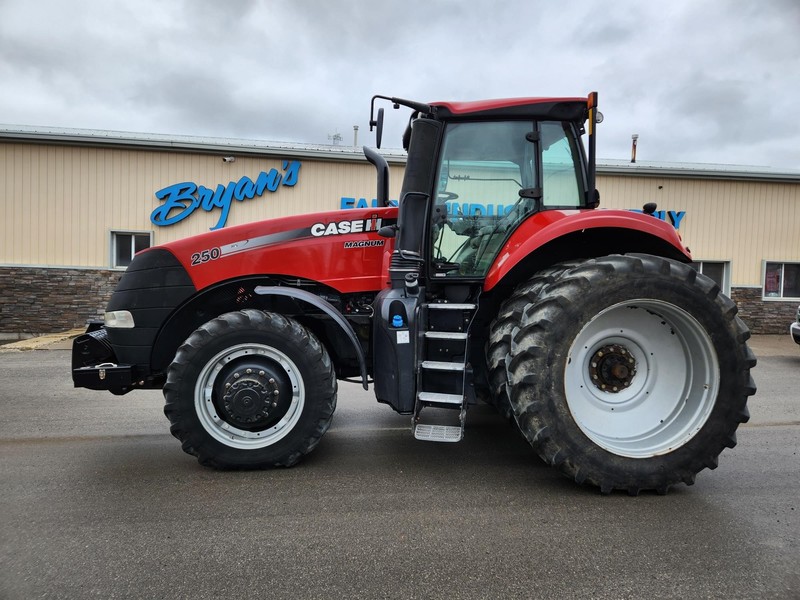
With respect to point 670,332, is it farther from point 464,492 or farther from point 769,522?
point 464,492

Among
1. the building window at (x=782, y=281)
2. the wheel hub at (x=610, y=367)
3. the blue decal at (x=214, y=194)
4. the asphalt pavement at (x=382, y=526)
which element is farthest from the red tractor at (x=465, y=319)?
the building window at (x=782, y=281)

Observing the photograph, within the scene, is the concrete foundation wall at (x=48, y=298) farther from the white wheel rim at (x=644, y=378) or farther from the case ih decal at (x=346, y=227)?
the white wheel rim at (x=644, y=378)

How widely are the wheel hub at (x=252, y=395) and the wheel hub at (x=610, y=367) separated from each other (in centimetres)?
203

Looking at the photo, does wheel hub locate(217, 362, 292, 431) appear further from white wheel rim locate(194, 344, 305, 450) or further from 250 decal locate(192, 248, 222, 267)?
250 decal locate(192, 248, 222, 267)

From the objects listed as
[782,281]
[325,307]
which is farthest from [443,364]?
[782,281]

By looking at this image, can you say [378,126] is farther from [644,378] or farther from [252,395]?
[644,378]

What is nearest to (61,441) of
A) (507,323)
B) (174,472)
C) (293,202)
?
(174,472)

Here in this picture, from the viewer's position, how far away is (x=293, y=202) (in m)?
12.0

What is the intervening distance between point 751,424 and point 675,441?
2374 mm

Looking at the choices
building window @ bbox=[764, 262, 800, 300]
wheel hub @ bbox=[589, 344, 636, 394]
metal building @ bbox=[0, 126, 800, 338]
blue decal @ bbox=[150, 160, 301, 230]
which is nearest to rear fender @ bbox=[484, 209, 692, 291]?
wheel hub @ bbox=[589, 344, 636, 394]

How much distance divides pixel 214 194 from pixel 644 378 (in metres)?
10.9

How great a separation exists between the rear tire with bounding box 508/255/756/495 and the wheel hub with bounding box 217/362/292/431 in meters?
1.52

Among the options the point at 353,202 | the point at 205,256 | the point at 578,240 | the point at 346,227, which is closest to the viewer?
the point at 578,240

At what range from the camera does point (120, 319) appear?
137 inches
